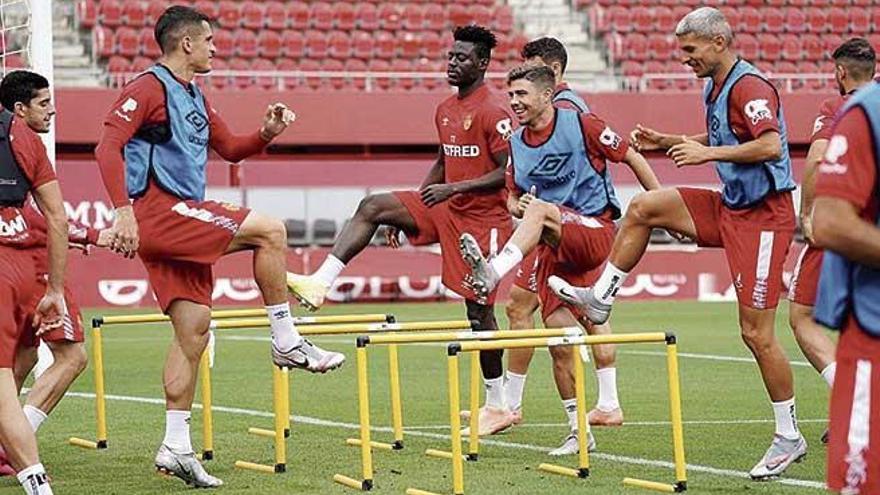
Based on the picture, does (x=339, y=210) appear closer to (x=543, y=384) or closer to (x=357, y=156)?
(x=357, y=156)

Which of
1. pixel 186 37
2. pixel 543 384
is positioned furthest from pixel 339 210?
pixel 186 37

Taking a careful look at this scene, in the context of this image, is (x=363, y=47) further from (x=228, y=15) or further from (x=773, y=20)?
(x=773, y=20)

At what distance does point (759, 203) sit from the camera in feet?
30.0

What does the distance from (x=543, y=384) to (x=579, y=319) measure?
4049 millimetres

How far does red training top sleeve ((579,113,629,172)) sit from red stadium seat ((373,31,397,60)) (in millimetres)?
21008

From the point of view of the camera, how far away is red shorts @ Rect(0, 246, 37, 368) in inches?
299

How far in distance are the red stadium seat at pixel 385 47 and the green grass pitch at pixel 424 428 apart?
12779 millimetres

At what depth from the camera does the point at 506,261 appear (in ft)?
31.3

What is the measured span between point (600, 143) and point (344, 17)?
2185 centimetres

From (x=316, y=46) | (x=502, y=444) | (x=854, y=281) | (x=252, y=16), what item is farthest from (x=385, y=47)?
(x=854, y=281)

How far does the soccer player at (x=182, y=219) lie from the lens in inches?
350

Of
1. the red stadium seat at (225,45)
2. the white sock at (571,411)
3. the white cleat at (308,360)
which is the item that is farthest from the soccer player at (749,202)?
the red stadium seat at (225,45)

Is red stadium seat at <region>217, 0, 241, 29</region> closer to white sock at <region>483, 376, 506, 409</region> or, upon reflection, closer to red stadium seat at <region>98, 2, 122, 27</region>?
red stadium seat at <region>98, 2, 122, 27</region>

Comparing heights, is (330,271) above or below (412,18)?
below
